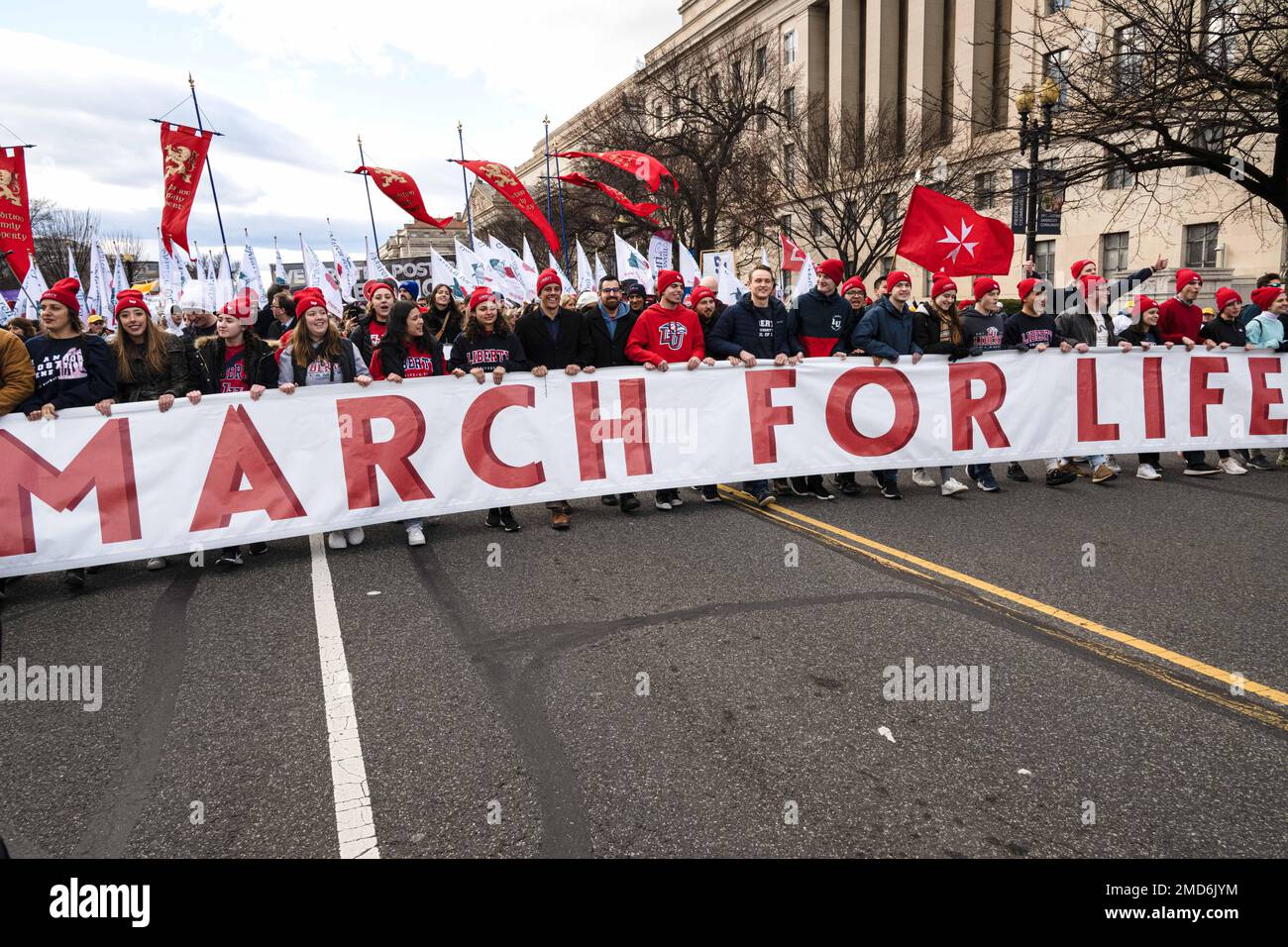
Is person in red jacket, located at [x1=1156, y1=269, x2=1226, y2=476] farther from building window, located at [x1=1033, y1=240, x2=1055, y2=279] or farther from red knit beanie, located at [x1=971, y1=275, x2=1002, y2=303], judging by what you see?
building window, located at [x1=1033, y1=240, x2=1055, y2=279]

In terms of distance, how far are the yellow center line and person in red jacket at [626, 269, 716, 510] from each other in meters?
1.44

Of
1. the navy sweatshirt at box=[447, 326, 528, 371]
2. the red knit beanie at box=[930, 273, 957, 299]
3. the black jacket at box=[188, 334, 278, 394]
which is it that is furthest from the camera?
the red knit beanie at box=[930, 273, 957, 299]

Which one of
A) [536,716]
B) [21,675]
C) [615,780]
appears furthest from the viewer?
[21,675]

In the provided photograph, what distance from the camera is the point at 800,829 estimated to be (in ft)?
9.00

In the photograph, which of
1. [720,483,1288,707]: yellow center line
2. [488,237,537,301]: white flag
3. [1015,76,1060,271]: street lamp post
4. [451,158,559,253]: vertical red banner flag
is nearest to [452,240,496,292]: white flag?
[488,237,537,301]: white flag

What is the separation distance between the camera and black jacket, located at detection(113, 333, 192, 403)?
21.7 feet

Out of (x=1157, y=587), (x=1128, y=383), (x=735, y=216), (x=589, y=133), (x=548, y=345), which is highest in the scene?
(x=589, y=133)

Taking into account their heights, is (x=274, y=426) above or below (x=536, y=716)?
above

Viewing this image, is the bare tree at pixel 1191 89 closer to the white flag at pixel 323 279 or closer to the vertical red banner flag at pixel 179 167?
the vertical red banner flag at pixel 179 167

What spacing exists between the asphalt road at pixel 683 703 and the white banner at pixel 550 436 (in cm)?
49

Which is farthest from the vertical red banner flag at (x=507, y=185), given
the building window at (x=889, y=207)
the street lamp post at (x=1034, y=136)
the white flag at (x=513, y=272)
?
the building window at (x=889, y=207)

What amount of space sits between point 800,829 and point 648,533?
4123mm
